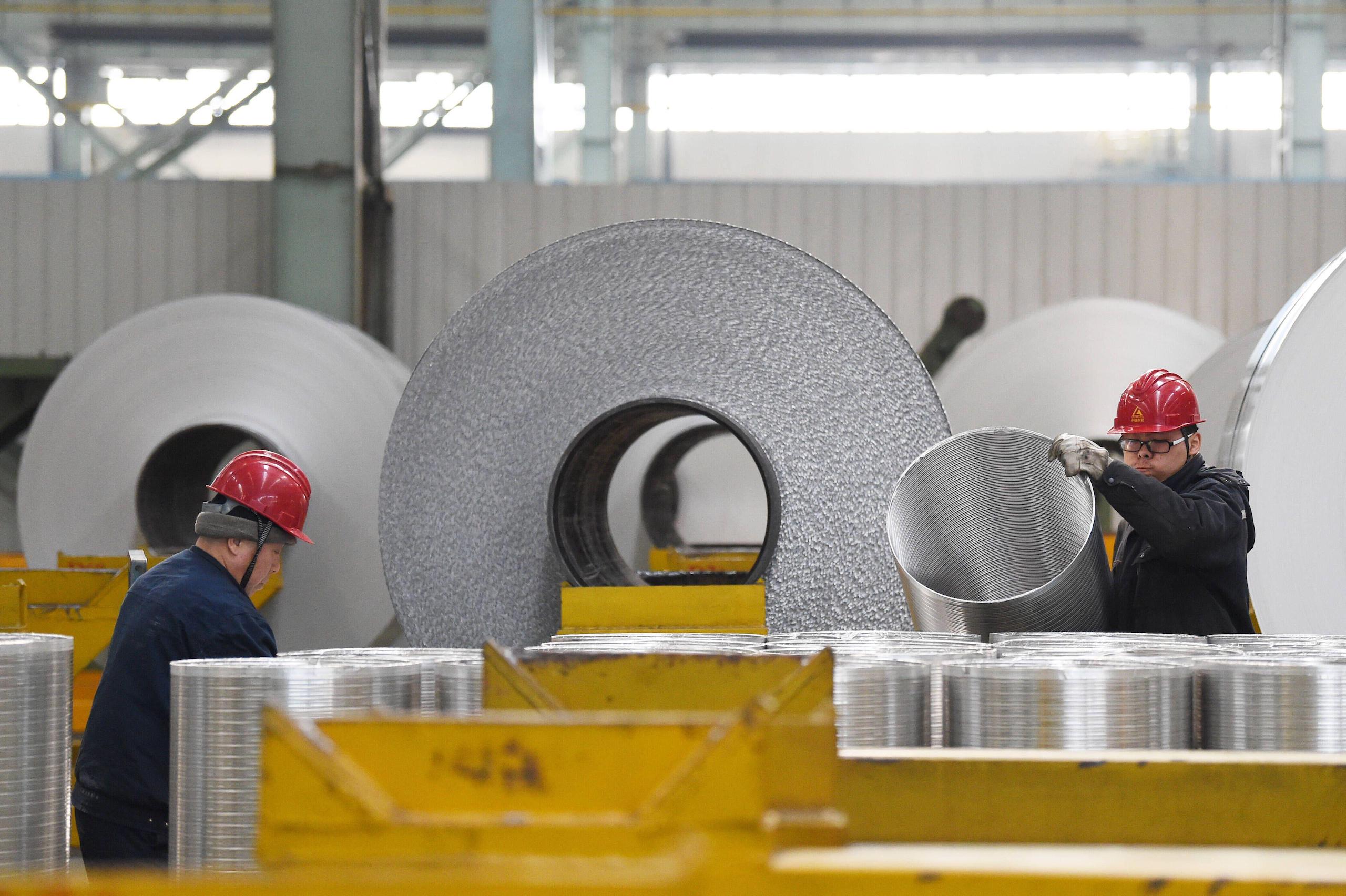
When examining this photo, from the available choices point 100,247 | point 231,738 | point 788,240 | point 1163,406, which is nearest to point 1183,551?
point 1163,406

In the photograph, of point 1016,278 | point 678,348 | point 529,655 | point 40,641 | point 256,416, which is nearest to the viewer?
point 529,655

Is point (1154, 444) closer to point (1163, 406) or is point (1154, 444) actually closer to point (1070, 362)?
point (1163, 406)

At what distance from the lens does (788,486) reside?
3.62m

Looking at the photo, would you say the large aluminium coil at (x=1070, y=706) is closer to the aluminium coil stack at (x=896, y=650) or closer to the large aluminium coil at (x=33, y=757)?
the aluminium coil stack at (x=896, y=650)

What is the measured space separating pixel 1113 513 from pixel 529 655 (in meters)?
5.38

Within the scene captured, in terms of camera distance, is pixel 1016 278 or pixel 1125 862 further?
pixel 1016 278

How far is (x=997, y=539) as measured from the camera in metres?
3.71

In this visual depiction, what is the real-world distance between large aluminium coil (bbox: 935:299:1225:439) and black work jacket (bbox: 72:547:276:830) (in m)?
4.60

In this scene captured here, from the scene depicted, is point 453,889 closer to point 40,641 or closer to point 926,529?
point 40,641

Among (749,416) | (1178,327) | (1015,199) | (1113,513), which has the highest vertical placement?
(1015,199)

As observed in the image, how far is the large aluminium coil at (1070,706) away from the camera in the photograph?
5.50 feet

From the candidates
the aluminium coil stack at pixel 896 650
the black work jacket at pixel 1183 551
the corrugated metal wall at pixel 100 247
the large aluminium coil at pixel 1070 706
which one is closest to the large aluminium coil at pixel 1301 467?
the black work jacket at pixel 1183 551

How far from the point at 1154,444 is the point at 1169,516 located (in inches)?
16.6

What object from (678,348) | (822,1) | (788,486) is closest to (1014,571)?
(788,486)
